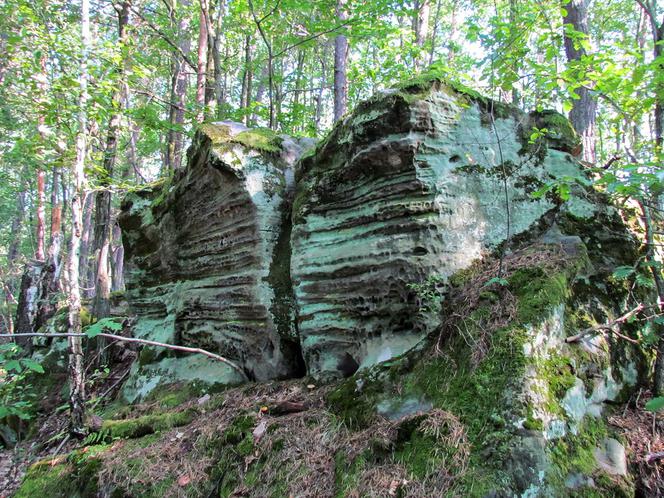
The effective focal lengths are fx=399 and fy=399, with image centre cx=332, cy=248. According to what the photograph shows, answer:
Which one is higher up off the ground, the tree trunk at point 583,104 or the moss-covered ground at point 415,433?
the tree trunk at point 583,104

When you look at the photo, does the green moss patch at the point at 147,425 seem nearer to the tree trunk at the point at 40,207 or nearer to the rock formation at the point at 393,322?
the rock formation at the point at 393,322

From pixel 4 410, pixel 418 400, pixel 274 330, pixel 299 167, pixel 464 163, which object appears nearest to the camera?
pixel 418 400

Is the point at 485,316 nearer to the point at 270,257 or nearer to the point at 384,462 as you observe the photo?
the point at 384,462

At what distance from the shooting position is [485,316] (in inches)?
137

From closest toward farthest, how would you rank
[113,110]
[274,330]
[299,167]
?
[274,330], [299,167], [113,110]

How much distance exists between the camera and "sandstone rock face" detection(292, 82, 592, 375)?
443cm

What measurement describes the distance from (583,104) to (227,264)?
7.79m

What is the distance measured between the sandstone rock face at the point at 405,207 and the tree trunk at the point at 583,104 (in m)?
3.65

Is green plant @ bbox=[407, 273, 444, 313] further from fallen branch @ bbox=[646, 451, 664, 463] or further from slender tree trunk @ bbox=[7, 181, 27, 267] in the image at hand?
slender tree trunk @ bbox=[7, 181, 27, 267]

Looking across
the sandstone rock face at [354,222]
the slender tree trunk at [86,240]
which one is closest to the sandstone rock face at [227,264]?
the sandstone rock face at [354,222]

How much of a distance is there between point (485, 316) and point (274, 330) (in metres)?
3.07

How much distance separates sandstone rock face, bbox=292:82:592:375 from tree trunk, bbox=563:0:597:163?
3.65 meters

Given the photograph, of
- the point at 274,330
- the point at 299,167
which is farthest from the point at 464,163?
the point at 274,330

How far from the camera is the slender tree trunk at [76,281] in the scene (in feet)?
16.7
